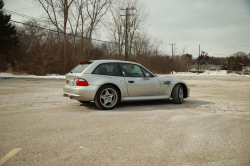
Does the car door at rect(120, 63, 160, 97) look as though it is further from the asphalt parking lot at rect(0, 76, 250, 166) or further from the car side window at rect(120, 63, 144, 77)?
the asphalt parking lot at rect(0, 76, 250, 166)

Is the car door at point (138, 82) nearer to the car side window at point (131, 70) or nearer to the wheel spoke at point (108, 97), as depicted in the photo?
the car side window at point (131, 70)

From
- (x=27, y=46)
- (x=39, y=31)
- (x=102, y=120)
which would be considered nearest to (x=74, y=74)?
(x=102, y=120)

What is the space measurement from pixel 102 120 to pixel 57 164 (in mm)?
2406

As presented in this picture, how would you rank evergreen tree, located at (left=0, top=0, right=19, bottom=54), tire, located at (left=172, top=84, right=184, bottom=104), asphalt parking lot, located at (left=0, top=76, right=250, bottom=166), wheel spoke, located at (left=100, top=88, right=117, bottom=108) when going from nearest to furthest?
asphalt parking lot, located at (left=0, top=76, right=250, bottom=166)
wheel spoke, located at (left=100, top=88, right=117, bottom=108)
tire, located at (left=172, top=84, right=184, bottom=104)
evergreen tree, located at (left=0, top=0, right=19, bottom=54)

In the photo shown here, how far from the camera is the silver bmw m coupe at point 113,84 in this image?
240 inches

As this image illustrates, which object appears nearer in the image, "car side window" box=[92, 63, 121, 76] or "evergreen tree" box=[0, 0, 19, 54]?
"car side window" box=[92, 63, 121, 76]

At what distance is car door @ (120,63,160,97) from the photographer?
6746mm

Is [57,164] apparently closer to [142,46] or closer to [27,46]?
[27,46]

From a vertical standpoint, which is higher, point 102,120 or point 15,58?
point 15,58

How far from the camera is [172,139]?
367 cm

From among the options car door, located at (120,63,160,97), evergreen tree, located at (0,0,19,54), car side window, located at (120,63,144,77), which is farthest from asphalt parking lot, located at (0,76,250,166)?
evergreen tree, located at (0,0,19,54)

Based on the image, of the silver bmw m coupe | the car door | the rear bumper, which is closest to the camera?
the rear bumper

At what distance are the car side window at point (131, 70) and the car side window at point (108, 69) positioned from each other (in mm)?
238

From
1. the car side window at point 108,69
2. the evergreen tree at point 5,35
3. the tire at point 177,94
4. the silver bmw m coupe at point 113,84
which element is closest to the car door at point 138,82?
the silver bmw m coupe at point 113,84
